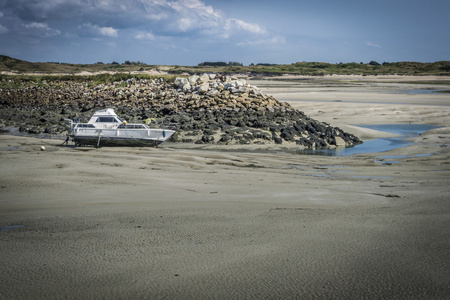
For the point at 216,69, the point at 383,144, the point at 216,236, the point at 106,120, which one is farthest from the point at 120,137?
the point at 216,69

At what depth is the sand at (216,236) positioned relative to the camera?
3.71m

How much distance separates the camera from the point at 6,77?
192 feet

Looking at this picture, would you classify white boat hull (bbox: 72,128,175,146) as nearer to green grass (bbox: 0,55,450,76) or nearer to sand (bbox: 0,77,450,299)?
sand (bbox: 0,77,450,299)

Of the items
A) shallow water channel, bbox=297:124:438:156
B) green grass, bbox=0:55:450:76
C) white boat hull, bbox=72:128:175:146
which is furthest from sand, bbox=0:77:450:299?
green grass, bbox=0:55:450:76

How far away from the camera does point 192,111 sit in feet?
93.2

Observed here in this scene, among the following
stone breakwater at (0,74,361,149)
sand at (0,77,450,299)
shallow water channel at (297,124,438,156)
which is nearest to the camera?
A: sand at (0,77,450,299)

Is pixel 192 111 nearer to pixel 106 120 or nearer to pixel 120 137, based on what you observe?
pixel 106 120

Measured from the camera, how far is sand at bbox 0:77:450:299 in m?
3.71

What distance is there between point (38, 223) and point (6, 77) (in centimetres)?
6098

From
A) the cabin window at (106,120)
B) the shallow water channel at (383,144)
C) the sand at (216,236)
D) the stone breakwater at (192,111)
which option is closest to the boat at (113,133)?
the cabin window at (106,120)

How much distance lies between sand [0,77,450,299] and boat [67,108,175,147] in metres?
9.92

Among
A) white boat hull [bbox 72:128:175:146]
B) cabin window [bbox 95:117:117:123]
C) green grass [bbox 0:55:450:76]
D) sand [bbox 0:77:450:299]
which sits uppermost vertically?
green grass [bbox 0:55:450:76]

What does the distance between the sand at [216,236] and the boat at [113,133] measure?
9.92 meters

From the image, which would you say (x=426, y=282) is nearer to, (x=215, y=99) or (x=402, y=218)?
(x=402, y=218)
